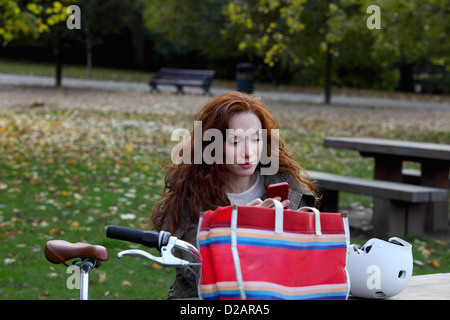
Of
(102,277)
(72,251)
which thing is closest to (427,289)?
(72,251)

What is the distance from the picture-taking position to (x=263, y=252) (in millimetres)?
1828

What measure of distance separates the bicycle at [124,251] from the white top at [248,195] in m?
0.66

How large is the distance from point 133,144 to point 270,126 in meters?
10.5

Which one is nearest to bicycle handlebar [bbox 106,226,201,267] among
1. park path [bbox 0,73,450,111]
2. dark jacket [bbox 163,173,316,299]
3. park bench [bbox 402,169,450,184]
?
dark jacket [bbox 163,173,316,299]

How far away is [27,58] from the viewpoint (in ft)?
140

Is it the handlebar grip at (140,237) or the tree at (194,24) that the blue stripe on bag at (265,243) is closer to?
the handlebar grip at (140,237)

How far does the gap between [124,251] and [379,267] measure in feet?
2.91

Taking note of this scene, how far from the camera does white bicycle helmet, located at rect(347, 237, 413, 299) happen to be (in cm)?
221

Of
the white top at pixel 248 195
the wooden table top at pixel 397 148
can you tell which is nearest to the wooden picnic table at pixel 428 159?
the wooden table top at pixel 397 148

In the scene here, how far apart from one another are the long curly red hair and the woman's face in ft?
0.18

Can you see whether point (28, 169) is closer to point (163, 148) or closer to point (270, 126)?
point (163, 148)

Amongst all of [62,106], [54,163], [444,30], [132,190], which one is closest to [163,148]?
[54,163]

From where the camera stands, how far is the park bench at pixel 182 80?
87.8 ft

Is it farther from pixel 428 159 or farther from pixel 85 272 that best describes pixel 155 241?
pixel 428 159
